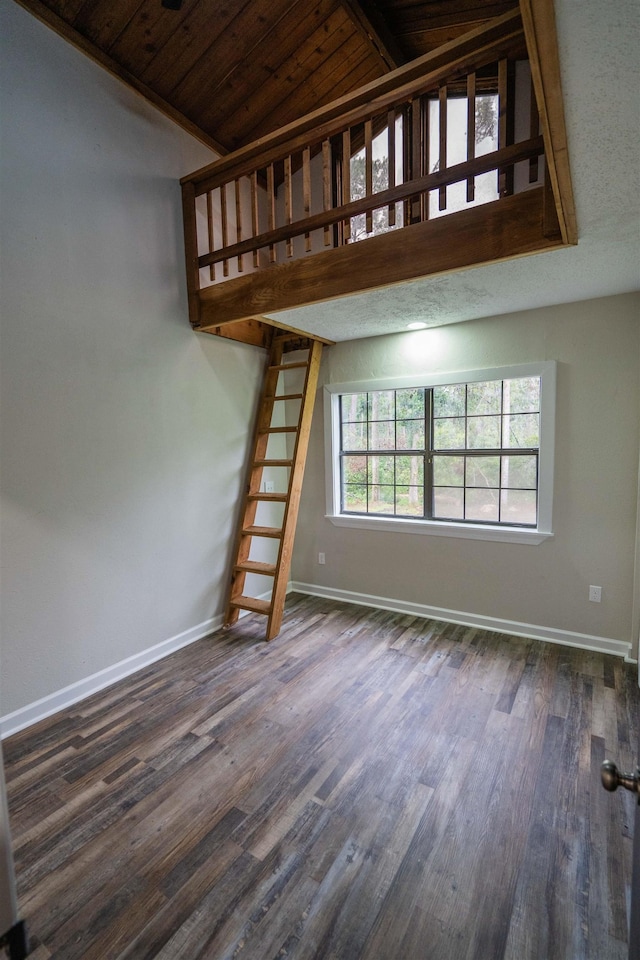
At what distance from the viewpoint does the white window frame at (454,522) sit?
2.97 meters

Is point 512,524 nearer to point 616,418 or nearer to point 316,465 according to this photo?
point 616,418

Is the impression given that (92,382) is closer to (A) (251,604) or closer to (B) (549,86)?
(A) (251,604)

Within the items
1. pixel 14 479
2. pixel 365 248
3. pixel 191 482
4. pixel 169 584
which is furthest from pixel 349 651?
pixel 365 248

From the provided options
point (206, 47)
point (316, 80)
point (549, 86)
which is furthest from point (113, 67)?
point (549, 86)

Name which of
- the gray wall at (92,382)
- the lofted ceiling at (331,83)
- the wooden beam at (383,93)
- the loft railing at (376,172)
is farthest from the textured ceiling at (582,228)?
the gray wall at (92,382)

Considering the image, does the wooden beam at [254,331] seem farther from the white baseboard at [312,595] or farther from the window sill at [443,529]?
the white baseboard at [312,595]

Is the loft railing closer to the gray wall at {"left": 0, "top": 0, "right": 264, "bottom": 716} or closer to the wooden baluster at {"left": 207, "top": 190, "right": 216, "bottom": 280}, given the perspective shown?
the wooden baluster at {"left": 207, "top": 190, "right": 216, "bottom": 280}

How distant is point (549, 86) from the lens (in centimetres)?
103

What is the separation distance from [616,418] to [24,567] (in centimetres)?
370

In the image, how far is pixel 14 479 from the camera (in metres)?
2.18

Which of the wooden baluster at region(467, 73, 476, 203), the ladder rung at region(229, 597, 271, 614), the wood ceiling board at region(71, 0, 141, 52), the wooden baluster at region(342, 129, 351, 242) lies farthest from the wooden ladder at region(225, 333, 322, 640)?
the wood ceiling board at region(71, 0, 141, 52)

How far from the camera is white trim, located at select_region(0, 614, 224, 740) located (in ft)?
7.32

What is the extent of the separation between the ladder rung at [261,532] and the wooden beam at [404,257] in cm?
166

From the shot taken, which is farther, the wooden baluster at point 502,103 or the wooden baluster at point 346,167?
the wooden baluster at point 346,167
